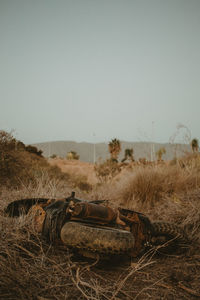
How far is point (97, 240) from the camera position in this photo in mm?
2102

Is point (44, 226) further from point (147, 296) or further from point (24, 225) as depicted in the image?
point (147, 296)

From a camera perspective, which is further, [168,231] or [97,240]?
[168,231]

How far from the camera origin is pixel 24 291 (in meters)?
1.50

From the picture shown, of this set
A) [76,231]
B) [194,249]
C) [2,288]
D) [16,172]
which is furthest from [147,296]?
[16,172]

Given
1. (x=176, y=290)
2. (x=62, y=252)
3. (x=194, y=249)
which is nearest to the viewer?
(x=176, y=290)

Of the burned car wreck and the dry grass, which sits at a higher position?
the burned car wreck

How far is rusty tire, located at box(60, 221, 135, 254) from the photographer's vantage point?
2104 mm

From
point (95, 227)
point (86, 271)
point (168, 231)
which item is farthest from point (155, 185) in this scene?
point (86, 271)

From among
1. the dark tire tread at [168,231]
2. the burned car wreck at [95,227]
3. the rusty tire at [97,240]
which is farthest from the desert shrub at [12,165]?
the rusty tire at [97,240]

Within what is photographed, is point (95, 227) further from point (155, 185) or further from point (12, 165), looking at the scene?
point (12, 165)

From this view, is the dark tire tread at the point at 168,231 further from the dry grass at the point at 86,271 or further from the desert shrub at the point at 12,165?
the desert shrub at the point at 12,165

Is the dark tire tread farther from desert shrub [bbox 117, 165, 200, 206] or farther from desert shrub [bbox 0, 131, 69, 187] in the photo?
desert shrub [bbox 0, 131, 69, 187]

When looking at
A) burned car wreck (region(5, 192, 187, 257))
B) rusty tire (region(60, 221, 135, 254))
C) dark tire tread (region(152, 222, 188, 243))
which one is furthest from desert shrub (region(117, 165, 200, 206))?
rusty tire (region(60, 221, 135, 254))

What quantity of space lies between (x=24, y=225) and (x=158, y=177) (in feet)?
14.9
